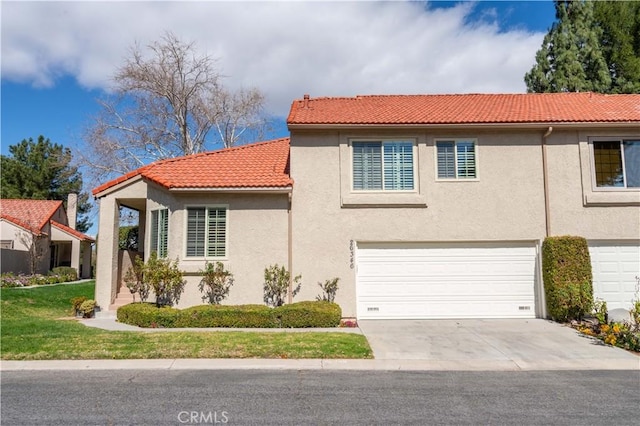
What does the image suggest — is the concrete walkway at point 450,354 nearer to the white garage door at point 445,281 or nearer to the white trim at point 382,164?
the white garage door at point 445,281

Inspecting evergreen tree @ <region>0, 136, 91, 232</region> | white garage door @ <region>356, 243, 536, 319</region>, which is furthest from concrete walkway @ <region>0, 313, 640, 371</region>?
evergreen tree @ <region>0, 136, 91, 232</region>

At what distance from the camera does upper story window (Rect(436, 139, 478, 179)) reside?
41.6 feet

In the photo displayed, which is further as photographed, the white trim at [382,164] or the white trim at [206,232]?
the white trim at [382,164]

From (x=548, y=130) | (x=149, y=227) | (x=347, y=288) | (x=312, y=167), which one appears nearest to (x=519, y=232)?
(x=548, y=130)

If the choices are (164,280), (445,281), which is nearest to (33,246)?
(164,280)

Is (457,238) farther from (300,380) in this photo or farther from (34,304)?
(34,304)

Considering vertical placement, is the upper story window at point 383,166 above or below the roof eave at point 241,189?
above

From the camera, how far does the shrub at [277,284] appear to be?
39.6 feet

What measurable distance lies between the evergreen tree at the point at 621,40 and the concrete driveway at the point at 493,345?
66.2 ft

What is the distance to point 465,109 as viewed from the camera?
45.6 feet

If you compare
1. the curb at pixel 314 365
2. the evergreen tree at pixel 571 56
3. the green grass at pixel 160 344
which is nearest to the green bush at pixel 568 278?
the curb at pixel 314 365

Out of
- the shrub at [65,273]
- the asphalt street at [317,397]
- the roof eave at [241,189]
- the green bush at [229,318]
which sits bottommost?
the asphalt street at [317,397]

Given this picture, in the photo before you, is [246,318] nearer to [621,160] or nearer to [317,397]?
[317,397]

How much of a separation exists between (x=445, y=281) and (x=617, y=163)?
5928 millimetres
